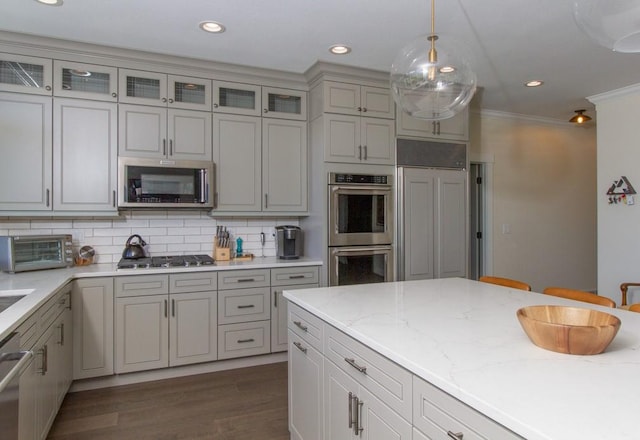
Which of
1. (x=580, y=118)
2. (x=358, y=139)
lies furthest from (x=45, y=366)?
(x=580, y=118)

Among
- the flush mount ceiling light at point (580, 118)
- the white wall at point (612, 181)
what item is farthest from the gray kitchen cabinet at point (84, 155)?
the flush mount ceiling light at point (580, 118)

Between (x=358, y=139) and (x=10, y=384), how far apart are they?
9.62ft

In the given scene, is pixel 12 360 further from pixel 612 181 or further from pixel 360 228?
pixel 612 181

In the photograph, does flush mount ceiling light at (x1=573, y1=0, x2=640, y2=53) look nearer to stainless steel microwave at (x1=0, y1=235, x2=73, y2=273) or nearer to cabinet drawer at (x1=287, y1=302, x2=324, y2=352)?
cabinet drawer at (x1=287, y1=302, x2=324, y2=352)

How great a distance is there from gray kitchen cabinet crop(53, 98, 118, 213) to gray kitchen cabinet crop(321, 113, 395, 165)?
172 centimetres

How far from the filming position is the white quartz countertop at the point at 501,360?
0.83 m

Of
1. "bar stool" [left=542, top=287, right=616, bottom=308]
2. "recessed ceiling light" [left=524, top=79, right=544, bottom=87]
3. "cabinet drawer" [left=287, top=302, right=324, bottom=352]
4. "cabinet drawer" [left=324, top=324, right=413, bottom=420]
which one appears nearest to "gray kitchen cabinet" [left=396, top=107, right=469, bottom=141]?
"recessed ceiling light" [left=524, top=79, right=544, bottom=87]

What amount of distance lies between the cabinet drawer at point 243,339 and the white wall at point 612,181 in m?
3.59

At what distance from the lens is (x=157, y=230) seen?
11.9 feet

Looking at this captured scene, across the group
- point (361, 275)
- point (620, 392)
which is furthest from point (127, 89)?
point (620, 392)

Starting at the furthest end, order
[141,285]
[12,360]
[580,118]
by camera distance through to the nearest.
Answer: [580,118] < [141,285] < [12,360]

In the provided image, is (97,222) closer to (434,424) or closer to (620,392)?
(434,424)

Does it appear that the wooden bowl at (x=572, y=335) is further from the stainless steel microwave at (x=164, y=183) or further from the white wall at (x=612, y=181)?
the white wall at (x=612, y=181)

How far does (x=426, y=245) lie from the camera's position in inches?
154
